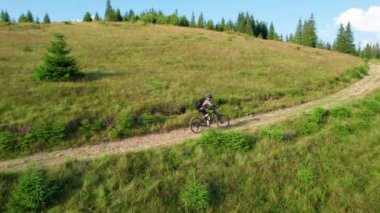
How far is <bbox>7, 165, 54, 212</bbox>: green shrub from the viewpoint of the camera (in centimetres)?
859

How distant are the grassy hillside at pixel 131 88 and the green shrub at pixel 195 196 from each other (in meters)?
5.50

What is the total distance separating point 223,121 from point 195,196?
27.5 feet

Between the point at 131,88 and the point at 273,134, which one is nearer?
the point at 273,134

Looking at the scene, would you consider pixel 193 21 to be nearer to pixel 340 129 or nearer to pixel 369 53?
pixel 369 53

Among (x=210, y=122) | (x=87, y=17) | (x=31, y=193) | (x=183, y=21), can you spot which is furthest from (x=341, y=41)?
(x=31, y=193)

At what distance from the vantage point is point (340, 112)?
18.3m

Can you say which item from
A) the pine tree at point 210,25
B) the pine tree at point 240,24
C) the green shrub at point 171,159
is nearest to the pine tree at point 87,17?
the pine tree at point 210,25

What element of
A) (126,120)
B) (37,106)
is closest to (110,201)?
(126,120)

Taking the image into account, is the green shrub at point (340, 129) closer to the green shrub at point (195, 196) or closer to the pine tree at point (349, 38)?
the green shrub at point (195, 196)

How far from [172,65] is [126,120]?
17539 millimetres

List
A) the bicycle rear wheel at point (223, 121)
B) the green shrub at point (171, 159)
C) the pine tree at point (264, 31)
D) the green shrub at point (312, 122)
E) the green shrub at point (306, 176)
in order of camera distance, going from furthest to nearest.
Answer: the pine tree at point (264, 31) → the bicycle rear wheel at point (223, 121) → the green shrub at point (312, 122) → the green shrub at point (171, 159) → the green shrub at point (306, 176)

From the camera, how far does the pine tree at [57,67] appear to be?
798 inches

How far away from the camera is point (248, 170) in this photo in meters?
11.3

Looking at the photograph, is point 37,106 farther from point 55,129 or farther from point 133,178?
point 133,178
